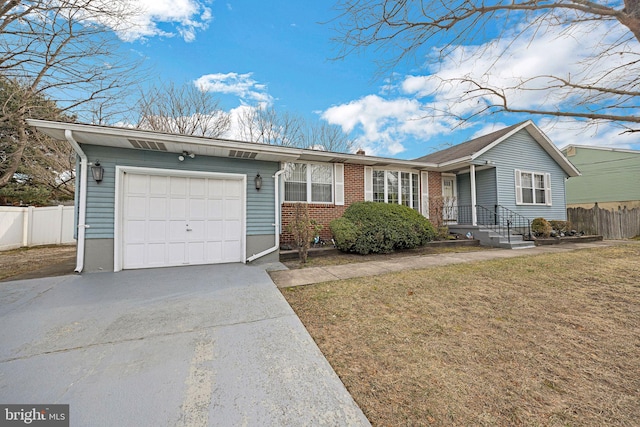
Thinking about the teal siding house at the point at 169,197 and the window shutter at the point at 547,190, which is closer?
the teal siding house at the point at 169,197

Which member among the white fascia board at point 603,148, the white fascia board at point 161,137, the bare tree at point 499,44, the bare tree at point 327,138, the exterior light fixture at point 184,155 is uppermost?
the bare tree at point 327,138

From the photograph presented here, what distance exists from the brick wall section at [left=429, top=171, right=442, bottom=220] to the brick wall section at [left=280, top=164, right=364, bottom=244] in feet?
11.8

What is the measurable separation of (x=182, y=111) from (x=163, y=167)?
11245mm

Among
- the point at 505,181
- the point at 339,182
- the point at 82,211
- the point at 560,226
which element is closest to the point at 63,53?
the point at 82,211

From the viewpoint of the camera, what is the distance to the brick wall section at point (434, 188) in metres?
11.0

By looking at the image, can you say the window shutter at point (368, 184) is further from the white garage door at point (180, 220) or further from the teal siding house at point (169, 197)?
the white garage door at point (180, 220)

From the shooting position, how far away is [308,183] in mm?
9070

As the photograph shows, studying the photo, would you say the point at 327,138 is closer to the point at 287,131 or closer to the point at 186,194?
the point at 287,131

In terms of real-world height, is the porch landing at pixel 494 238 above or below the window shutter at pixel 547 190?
below

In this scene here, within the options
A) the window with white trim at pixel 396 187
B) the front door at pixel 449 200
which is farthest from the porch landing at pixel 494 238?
the window with white trim at pixel 396 187

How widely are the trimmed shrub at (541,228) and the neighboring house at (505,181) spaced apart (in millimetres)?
550

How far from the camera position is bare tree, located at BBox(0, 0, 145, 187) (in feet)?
19.0

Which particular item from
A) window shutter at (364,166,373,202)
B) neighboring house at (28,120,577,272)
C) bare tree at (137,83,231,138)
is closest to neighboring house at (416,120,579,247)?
window shutter at (364,166,373,202)

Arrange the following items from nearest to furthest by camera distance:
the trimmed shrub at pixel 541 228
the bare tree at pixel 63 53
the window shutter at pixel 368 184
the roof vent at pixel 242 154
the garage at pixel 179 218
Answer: the garage at pixel 179 218, the bare tree at pixel 63 53, the roof vent at pixel 242 154, the window shutter at pixel 368 184, the trimmed shrub at pixel 541 228
